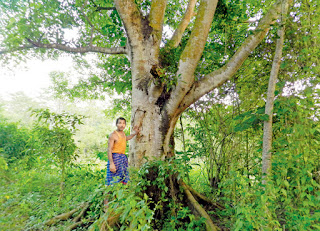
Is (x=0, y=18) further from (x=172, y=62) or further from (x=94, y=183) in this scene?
(x=94, y=183)

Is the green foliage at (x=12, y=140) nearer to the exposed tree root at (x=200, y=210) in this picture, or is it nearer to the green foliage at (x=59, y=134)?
the green foliage at (x=59, y=134)

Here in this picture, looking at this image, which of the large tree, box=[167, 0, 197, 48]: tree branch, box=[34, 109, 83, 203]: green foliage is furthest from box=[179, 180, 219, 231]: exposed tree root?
box=[167, 0, 197, 48]: tree branch

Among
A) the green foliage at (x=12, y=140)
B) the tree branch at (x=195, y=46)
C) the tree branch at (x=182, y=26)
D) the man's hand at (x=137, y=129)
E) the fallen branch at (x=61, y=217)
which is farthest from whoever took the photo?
the green foliage at (x=12, y=140)

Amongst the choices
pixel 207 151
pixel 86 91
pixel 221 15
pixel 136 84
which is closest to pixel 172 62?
pixel 136 84

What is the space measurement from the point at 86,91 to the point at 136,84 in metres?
4.10

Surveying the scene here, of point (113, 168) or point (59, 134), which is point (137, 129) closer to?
point (113, 168)

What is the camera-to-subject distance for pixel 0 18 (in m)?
3.55

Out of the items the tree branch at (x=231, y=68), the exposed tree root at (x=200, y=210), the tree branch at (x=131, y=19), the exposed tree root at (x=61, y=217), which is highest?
the tree branch at (x=131, y=19)

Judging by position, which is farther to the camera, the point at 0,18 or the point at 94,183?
the point at 94,183

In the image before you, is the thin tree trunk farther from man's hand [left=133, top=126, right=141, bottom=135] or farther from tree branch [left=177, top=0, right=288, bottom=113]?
man's hand [left=133, top=126, right=141, bottom=135]

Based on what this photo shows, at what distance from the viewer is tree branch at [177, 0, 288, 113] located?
2.40m

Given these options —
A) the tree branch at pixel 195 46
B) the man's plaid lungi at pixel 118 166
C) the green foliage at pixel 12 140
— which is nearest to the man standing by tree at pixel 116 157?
the man's plaid lungi at pixel 118 166

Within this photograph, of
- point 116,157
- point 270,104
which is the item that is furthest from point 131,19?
point 270,104

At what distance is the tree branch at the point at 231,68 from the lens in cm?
240
